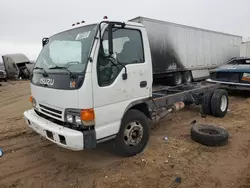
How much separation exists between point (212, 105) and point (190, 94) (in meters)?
0.79

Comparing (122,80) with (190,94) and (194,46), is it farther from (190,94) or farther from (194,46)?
(194,46)

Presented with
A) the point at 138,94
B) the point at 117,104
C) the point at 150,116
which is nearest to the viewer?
the point at 117,104

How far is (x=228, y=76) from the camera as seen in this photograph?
26.3 ft

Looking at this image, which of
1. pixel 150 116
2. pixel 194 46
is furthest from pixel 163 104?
pixel 194 46

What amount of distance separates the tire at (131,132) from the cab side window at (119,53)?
2.60 feet

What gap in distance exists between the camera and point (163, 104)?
187 inches

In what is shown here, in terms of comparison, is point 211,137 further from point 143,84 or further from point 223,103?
point 223,103

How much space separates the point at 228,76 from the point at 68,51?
261 inches

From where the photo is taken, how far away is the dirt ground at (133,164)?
321cm

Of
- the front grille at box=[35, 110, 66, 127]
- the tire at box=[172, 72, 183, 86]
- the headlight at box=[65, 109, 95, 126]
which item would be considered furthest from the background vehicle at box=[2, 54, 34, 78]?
the headlight at box=[65, 109, 95, 126]

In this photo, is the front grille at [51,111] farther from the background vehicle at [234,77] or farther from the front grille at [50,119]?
the background vehicle at [234,77]

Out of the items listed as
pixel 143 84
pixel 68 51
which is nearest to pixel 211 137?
pixel 143 84

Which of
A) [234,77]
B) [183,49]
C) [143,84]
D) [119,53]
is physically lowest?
[234,77]

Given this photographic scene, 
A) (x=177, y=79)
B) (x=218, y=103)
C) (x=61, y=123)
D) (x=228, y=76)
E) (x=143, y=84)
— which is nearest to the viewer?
(x=61, y=123)
